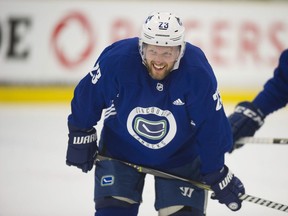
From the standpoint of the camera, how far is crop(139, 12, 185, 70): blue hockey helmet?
2234mm

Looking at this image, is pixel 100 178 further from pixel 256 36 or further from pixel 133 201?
pixel 256 36

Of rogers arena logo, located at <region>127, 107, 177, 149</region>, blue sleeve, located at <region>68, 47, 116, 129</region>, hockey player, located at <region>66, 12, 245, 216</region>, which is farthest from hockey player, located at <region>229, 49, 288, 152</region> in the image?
blue sleeve, located at <region>68, 47, 116, 129</region>

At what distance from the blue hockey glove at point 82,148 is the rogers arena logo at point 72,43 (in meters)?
2.97

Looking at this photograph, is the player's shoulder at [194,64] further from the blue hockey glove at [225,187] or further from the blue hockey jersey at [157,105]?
the blue hockey glove at [225,187]

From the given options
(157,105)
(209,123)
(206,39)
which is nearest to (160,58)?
(157,105)

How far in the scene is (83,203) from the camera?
10.8 ft

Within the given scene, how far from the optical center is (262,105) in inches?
129

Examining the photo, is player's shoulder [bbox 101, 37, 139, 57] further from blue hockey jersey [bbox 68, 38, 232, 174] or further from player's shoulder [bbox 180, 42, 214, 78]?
player's shoulder [bbox 180, 42, 214, 78]

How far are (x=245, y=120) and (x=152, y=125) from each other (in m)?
1.00

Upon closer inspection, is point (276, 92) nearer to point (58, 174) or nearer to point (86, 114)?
point (86, 114)

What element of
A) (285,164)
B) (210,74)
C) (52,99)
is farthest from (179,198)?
(52,99)

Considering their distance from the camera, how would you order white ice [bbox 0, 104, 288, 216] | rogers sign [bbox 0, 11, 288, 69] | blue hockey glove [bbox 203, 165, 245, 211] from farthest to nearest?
1. rogers sign [bbox 0, 11, 288, 69]
2. white ice [bbox 0, 104, 288, 216]
3. blue hockey glove [bbox 203, 165, 245, 211]

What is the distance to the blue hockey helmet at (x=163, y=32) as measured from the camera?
2.23 meters

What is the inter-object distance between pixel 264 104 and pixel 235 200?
0.92 meters
